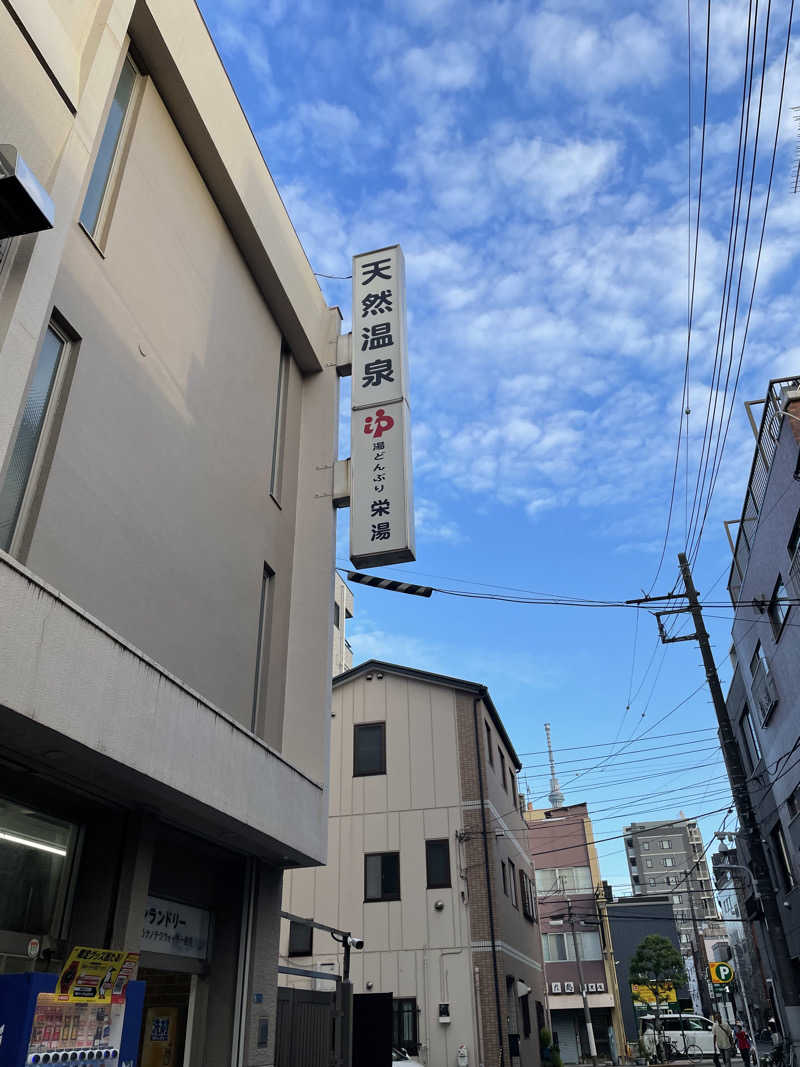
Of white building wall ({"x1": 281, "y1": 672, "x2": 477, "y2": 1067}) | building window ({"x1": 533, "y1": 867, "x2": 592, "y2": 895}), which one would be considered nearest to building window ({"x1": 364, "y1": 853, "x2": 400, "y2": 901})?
white building wall ({"x1": 281, "y1": 672, "x2": 477, "y2": 1067})

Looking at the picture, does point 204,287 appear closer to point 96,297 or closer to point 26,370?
point 96,297

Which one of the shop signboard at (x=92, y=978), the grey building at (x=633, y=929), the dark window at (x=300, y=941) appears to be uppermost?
the grey building at (x=633, y=929)

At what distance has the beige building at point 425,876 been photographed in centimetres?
1805

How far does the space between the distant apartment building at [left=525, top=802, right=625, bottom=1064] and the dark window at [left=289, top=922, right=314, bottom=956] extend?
64.5 ft

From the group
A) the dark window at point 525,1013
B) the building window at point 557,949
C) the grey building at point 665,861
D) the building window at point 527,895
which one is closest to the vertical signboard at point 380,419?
the dark window at point 525,1013

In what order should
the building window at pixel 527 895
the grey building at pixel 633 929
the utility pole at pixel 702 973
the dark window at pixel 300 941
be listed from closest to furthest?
the dark window at pixel 300 941, the building window at pixel 527 895, the grey building at pixel 633 929, the utility pole at pixel 702 973

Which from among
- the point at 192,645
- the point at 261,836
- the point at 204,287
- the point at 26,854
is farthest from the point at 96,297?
the point at 261,836

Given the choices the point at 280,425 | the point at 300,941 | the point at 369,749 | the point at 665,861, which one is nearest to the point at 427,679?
the point at 369,749

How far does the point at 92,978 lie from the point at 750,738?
2436 cm

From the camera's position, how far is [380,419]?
10805mm

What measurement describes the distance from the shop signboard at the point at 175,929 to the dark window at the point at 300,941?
1274 cm

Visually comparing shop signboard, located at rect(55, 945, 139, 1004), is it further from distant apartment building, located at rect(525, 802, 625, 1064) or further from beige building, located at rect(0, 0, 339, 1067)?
distant apartment building, located at rect(525, 802, 625, 1064)

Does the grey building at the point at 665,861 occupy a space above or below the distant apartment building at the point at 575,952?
above

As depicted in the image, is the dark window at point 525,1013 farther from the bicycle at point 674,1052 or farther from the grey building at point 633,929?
the grey building at point 633,929
